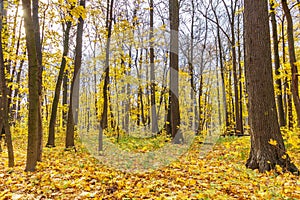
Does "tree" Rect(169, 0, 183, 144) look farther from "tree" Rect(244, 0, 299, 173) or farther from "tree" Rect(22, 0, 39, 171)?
"tree" Rect(22, 0, 39, 171)

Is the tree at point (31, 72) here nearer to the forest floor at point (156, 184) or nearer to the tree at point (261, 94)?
the forest floor at point (156, 184)

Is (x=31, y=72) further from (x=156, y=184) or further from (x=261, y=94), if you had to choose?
(x=261, y=94)

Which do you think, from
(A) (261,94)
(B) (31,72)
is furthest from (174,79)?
(B) (31,72)

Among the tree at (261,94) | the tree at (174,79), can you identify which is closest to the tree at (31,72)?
the tree at (261,94)

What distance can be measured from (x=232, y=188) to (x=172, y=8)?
810 cm

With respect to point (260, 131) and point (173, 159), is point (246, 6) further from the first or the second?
point (173, 159)

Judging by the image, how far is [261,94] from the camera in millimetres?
4984

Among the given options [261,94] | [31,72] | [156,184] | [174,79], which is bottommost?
[156,184]

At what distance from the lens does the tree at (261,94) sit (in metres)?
4.88

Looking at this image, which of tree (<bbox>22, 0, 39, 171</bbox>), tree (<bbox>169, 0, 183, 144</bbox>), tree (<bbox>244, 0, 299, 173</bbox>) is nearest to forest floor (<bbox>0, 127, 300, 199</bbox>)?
tree (<bbox>244, 0, 299, 173</bbox>)

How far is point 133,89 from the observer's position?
52.4ft

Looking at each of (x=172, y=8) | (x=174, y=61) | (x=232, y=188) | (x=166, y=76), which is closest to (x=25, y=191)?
(x=232, y=188)

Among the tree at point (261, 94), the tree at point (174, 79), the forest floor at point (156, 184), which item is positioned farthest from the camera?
the tree at point (174, 79)

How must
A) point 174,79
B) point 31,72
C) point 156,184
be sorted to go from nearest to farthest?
point 156,184
point 31,72
point 174,79
